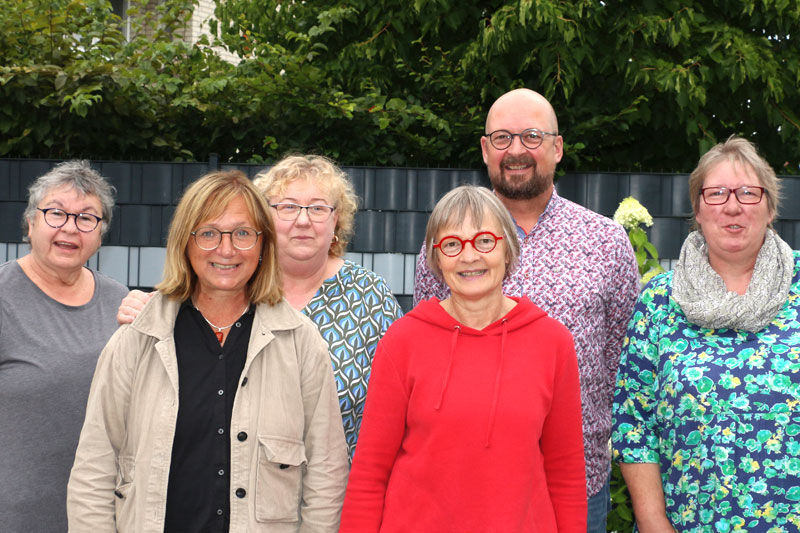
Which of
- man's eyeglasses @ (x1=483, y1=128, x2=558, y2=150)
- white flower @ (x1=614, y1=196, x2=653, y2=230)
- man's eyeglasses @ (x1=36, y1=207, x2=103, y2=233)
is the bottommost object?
man's eyeglasses @ (x1=36, y1=207, x2=103, y2=233)

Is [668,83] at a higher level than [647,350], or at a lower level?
higher

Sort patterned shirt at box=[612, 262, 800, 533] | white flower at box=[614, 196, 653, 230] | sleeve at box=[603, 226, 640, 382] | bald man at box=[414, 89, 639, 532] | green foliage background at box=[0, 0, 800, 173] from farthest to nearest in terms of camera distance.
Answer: green foliage background at box=[0, 0, 800, 173]
white flower at box=[614, 196, 653, 230]
sleeve at box=[603, 226, 640, 382]
bald man at box=[414, 89, 639, 532]
patterned shirt at box=[612, 262, 800, 533]

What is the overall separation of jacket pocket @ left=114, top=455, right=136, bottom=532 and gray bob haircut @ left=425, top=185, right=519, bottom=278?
1.05 meters

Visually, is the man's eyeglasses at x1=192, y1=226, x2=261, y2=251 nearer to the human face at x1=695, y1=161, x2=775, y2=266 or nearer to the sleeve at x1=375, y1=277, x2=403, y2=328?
the sleeve at x1=375, y1=277, x2=403, y2=328

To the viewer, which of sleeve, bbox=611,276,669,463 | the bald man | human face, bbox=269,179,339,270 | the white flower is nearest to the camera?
sleeve, bbox=611,276,669,463

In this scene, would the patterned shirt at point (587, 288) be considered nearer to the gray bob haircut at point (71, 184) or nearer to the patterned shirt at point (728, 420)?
the patterned shirt at point (728, 420)

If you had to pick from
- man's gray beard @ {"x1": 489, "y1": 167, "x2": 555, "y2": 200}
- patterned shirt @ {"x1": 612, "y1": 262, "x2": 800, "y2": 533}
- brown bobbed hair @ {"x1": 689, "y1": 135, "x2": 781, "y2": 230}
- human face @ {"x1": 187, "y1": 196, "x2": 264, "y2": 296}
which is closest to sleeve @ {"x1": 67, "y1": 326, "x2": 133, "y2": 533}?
human face @ {"x1": 187, "y1": 196, "x2": 264, "y2": 296}

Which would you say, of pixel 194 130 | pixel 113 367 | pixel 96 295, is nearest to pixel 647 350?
pixel 113 367

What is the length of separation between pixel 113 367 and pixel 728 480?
5.96ft

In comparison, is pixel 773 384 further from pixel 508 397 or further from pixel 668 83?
pixel 668 83

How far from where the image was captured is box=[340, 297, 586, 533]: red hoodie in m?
2.06

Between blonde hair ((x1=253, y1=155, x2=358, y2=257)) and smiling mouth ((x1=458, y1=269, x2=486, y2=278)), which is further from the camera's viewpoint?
blonde hair ((x1=253, y1=155, x2=358, y2=257))

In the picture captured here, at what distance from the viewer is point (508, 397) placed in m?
2.10

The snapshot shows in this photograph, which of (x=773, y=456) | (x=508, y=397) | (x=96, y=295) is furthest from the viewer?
(x=96, y=295)
